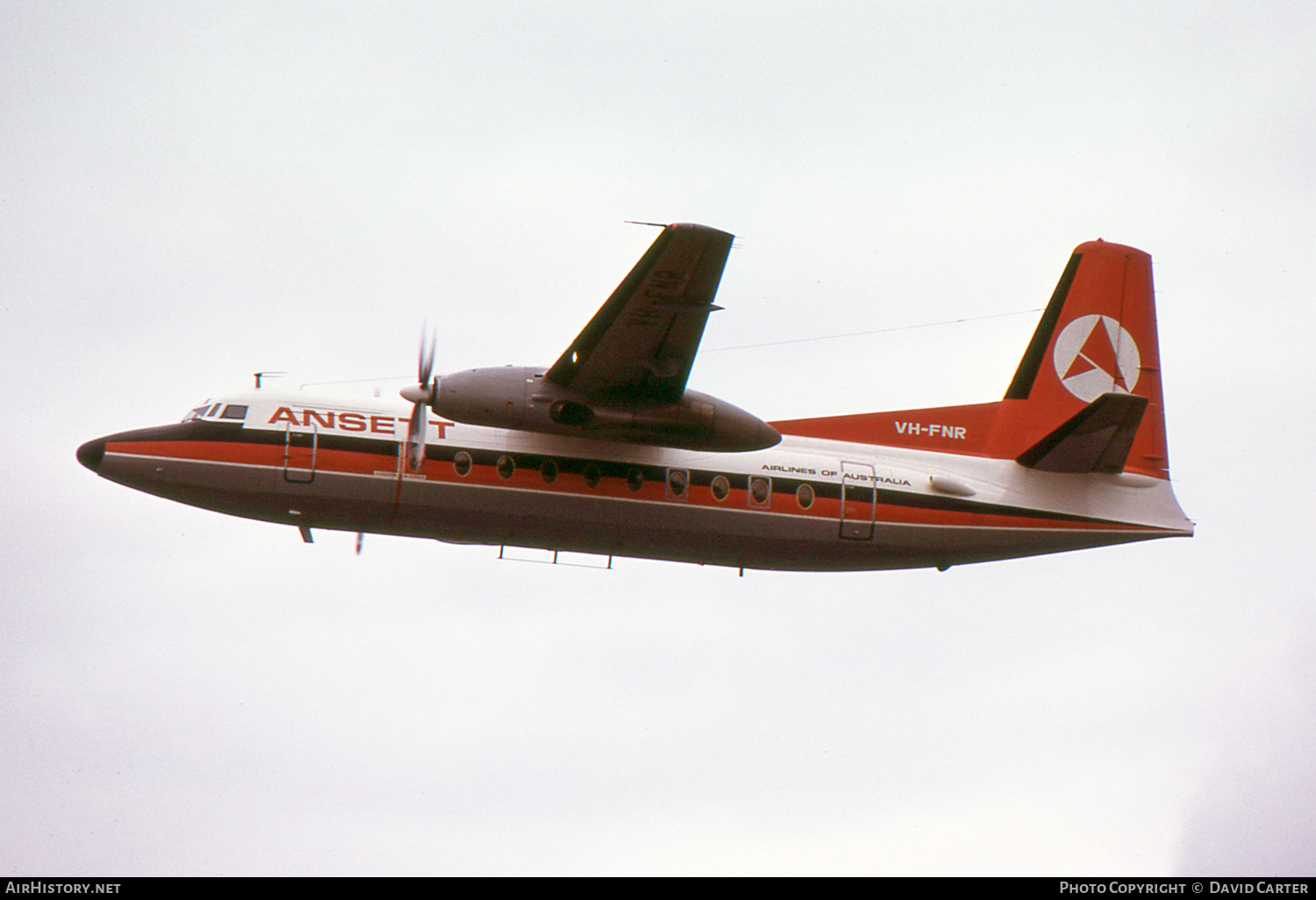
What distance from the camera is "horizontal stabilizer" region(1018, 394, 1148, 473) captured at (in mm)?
18503

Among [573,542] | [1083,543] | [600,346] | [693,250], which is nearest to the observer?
[693,250]

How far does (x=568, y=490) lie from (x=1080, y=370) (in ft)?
33.0

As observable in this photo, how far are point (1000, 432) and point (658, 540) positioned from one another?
666cm

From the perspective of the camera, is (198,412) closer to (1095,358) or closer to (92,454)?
(92,454)

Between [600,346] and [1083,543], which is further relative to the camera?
[1083,543]

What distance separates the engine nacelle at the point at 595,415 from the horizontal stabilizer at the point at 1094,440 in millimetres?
4942

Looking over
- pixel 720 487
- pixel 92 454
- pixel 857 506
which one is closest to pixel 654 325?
pixel 720 487

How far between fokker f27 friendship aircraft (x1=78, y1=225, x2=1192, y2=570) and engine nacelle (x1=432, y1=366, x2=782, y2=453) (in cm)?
3

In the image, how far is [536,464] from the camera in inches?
694

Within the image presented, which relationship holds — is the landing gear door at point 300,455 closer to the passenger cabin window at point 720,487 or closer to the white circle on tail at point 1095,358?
the passenger cabin window at point 720,487

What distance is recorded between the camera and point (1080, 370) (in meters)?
22.2
